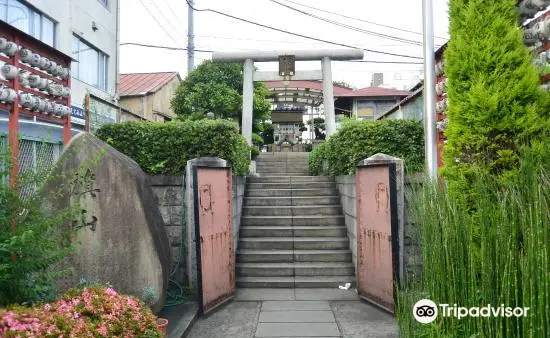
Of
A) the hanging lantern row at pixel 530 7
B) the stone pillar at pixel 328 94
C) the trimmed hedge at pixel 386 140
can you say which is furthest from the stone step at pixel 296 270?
the stone pillar at pixel 328 94

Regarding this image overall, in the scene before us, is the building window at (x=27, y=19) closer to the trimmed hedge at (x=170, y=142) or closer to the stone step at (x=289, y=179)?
the trimmed hedge at (x=170, y=142)

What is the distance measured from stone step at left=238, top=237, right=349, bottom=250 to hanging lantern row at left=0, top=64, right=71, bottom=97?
388 cm

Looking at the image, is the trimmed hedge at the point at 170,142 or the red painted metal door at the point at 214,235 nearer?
the red painted metal door at the point at 214,235

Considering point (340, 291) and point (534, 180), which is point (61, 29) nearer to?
point (340, 291)

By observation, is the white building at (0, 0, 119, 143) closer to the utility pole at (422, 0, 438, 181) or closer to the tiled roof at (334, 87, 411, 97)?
the utility pole at (422, 0, 438, 181)

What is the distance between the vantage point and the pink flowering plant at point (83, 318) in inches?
106

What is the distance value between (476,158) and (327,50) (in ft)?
31.2

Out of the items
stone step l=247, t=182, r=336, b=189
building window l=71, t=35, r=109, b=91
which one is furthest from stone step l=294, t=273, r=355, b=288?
building window l=71, t=35, r=109, b=91

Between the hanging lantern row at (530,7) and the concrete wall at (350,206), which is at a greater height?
the hanging lantern row at (530,7)

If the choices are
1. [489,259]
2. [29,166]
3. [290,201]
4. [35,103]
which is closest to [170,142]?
[35,103]

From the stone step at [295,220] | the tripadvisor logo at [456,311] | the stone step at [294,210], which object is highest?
the stone step at [294,210]

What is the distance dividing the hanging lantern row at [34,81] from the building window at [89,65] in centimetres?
754

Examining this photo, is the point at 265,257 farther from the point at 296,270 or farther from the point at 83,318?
the point at 83,318

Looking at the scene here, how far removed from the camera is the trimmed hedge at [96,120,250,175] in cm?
702
